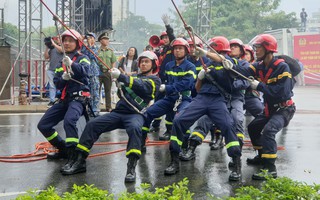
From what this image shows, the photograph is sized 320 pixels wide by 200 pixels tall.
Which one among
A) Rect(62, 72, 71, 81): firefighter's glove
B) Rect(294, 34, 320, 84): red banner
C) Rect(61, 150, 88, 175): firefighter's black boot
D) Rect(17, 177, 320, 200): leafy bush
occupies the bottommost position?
Rect(61, 150, 88, 175): firefighter's black boot

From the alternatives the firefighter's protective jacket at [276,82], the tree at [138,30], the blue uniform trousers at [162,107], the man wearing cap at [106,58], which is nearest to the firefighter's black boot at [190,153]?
the blue uniform trousers at [162,107]

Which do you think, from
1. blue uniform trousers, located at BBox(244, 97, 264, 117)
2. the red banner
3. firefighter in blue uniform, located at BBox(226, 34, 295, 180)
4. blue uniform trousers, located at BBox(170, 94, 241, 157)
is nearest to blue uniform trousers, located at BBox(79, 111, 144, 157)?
blue uniform trousers, located at BBox(170, 94, 241, 157)

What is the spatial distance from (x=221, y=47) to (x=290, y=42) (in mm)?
32546

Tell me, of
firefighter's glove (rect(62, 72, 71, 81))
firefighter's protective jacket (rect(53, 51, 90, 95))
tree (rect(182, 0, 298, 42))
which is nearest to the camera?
firefighter's glove (rect(62, 72, 71, 81))

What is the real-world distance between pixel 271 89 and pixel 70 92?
8.90ft

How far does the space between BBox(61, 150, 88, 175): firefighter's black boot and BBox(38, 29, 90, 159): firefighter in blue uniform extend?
0.18 metres

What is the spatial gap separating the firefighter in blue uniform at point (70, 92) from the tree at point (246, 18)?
44.4 m

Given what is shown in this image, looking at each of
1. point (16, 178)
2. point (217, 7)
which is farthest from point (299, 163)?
point (217, 7)

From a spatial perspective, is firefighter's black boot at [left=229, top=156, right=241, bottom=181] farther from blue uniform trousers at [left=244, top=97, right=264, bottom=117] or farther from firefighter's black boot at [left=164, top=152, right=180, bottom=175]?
blue uniform trousers at [left=244, top=97, right=264, bottom=117]

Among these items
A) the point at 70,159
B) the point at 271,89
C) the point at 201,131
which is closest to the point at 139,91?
the point at 70,159

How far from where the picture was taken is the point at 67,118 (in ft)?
24.2

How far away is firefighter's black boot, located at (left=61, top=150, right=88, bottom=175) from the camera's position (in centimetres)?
709

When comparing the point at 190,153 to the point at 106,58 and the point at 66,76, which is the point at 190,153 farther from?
the point at 106,58

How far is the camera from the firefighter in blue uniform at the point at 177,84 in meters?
8.00
